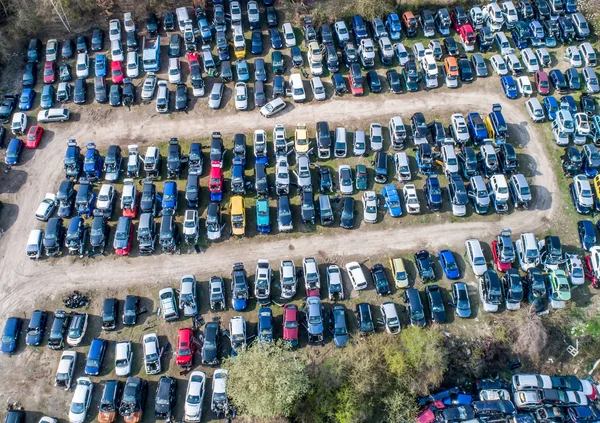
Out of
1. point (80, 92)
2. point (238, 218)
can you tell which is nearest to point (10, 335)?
point (238, 218)

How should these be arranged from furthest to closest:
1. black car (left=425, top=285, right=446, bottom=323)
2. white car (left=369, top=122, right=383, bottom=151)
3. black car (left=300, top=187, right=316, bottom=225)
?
white car (left=369, top=122, right=383, bottom=151) < black car (left=300, top=187, right=316, bottom=225) < black car (left=425, top=285, right=446, bottom=323)

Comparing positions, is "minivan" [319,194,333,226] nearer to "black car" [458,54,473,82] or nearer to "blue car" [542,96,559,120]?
"black car" [458,54,473,82]

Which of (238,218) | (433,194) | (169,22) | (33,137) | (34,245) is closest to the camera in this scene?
(34,245)

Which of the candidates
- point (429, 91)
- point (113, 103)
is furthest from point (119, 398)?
point (429, 91)

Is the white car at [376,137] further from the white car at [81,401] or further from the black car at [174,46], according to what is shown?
the white car at [81,401]

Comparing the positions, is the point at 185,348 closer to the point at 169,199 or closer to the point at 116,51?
the point at 169,199

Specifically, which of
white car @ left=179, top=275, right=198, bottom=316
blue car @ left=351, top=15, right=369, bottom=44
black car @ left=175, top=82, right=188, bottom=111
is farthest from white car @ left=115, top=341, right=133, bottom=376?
blue car @ left=351, top=15, right=369, bottom=44

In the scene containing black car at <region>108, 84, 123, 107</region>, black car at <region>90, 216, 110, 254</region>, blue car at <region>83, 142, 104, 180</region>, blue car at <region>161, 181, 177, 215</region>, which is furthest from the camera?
black car at <region>108, 84, 123, 107</region>
